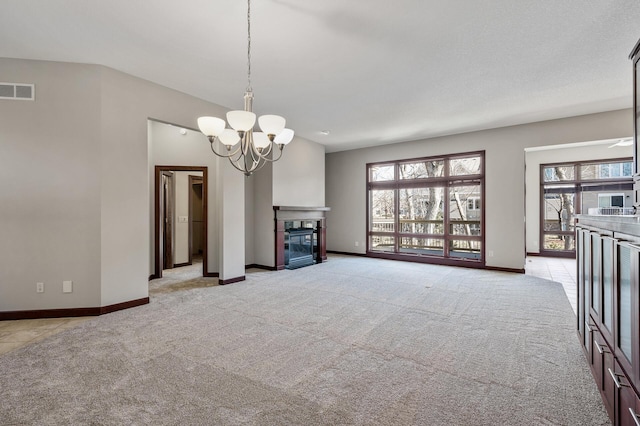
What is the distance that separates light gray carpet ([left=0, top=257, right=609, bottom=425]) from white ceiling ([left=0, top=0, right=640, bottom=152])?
2.97m

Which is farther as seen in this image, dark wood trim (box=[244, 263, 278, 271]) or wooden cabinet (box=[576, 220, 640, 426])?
dark wood trim (box=[244, 263, 278, 271])

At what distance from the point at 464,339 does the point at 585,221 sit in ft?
4.77

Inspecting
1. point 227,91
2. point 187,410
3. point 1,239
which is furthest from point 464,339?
point 1,239

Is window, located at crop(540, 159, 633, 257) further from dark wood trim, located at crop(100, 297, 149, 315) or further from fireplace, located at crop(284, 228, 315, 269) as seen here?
dark wood trim, located at crop(100, 297, 149, 315)

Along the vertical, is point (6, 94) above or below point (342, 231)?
above

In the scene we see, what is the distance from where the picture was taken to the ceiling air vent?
3.36m

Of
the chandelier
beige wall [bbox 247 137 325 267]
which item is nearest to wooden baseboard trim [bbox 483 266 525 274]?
beige wall [bbox 247 137 325 267]

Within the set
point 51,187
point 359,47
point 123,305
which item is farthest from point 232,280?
point 359,47

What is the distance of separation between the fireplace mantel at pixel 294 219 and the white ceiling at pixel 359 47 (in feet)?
7.55

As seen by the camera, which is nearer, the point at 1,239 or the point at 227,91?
the point at 1,239

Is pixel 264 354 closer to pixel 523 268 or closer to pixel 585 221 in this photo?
pixel 585 221

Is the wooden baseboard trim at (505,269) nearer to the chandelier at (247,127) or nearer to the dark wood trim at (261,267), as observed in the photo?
the dark wood trim at (261,267)

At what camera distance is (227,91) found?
4.32 meters

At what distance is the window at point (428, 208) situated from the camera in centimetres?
658
